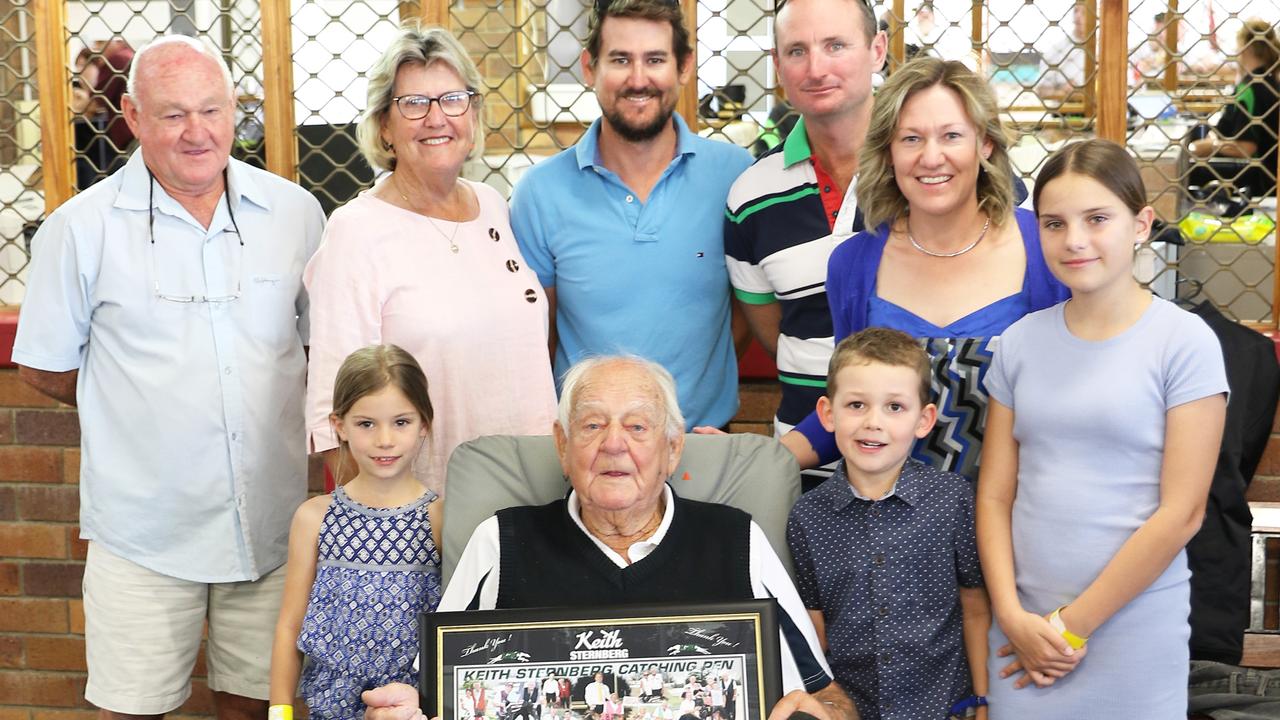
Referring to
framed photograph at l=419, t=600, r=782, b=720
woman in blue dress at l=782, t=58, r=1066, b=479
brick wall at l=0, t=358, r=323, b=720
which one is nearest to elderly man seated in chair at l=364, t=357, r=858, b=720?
framed photograph at l=419, t=600, r=782, b=720

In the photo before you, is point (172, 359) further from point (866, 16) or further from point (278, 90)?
point (866, 16)

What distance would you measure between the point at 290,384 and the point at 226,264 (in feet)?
0.97

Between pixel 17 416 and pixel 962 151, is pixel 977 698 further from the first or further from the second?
pixel 17 416

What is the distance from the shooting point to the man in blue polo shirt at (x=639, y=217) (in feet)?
9.14

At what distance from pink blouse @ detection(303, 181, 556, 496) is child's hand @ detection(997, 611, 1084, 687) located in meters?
1.11

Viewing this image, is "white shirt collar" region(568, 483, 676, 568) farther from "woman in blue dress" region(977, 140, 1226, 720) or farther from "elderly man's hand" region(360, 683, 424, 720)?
"woman in blue dress" region(977, 140, 1226, 720)

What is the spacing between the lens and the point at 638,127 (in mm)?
2795

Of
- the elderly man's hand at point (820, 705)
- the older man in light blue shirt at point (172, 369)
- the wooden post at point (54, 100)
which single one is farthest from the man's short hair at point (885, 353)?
the wooden post at point (54, 100)

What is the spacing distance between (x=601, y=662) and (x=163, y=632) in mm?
1165

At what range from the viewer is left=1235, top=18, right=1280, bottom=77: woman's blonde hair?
3.59 metres

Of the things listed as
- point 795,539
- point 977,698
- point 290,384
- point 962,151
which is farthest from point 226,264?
point 977,698

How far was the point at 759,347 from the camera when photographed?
3.43 metres

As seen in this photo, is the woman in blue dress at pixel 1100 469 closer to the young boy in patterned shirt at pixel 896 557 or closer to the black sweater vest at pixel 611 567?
the young boy in patterned shirt at pixel 896 557

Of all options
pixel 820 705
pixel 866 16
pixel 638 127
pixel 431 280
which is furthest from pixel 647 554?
pixel 866 16
